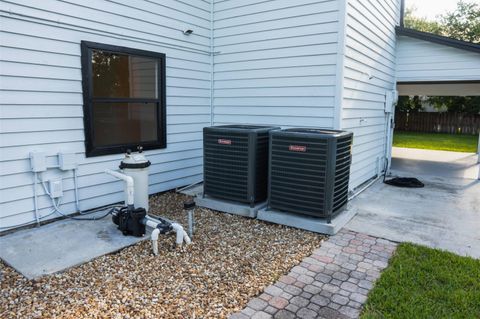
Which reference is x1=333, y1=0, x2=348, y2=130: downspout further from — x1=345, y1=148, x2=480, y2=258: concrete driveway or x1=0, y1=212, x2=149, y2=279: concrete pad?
x1=0, y1=212, x2=149, y2=279: concrete pad

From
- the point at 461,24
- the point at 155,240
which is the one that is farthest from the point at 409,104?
the point at 155,240

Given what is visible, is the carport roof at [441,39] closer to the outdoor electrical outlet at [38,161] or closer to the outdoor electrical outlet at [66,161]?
the outdoor electrical outlet at [66,161]

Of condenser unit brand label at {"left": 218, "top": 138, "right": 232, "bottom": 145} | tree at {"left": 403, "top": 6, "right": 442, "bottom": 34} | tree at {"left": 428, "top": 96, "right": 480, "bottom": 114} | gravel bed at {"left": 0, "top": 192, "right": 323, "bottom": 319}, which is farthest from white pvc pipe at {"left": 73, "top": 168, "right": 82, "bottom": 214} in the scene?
tree at {"left": 403, "top": 6, "right": 442, "bottom": 34}

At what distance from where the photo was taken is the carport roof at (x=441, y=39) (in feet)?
19.5

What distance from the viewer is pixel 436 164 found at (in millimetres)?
8672

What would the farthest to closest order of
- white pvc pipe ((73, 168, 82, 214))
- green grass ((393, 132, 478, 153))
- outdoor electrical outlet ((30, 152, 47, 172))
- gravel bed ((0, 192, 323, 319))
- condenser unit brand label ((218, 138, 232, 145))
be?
green grass ((393, 132, 478, 153)) → condenser unit brand label ((218, 138, 232, 145)) → white pvc pipe ((73, 168, 82, 214)) → outdoor electrical outlet ((30, 152, 47, 172)) → gravel bed ((0, 192, 323, 319))

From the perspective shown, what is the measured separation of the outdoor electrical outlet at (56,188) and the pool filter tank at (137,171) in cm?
71

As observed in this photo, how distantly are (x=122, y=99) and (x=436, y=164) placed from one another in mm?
7739

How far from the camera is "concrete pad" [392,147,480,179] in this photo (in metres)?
7.40

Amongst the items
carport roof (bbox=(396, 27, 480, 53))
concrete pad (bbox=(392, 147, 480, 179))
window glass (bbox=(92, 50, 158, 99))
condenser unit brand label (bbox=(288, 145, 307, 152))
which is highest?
carport roof (bbox=(396, 27, 480, 53))

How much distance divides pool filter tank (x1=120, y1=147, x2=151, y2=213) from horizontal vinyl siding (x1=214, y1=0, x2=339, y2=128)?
84.8 inches

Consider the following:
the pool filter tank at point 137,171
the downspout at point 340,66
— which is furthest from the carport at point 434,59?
the pool filter tank at point 137,171

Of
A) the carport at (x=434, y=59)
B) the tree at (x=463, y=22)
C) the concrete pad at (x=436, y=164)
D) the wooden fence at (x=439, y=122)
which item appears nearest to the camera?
the carport at (x=434, y=59)

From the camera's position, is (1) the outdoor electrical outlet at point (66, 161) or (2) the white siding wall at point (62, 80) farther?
(1) the outdoor electrical outlet at point (66, 161)
